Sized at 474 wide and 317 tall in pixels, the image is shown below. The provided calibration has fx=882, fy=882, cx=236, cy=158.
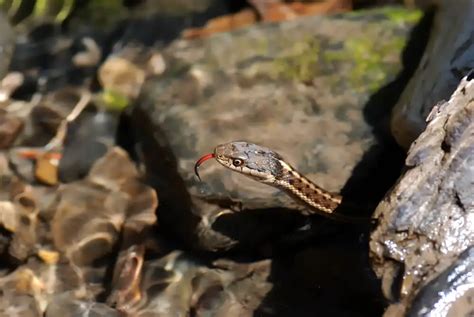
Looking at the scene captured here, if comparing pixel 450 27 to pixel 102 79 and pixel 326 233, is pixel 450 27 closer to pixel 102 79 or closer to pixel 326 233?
pixel 326 233

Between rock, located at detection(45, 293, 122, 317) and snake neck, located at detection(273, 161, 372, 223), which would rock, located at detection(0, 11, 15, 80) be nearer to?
rock, located at detection(45, 293, 122, 317)

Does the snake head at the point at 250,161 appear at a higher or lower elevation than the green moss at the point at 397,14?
lower

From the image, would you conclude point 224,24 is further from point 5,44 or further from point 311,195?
point 311,195

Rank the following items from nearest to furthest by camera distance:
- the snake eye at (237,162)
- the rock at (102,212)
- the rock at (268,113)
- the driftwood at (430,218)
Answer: the driftwood at (430,218)
the snake eye at (237,162)
the rock at (268,113)
the rock at (102,212)

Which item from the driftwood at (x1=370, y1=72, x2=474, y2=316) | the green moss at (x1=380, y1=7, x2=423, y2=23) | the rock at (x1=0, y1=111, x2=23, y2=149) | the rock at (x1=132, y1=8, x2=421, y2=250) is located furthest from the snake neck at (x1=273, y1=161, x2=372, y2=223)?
the rock at (x1=0, y1=111, x2=23, y2=149)

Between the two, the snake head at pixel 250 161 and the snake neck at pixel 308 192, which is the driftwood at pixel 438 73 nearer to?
the snake neck at pixel 308 192

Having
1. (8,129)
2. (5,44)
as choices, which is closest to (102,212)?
(8,129)

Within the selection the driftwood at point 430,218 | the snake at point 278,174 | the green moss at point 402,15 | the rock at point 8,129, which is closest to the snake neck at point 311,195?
the snake at point 278,174
